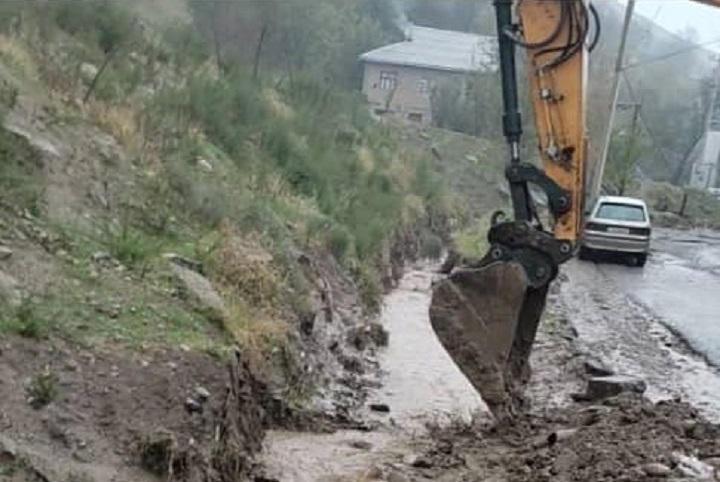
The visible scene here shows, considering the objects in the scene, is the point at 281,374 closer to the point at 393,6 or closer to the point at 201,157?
the point at 201,157

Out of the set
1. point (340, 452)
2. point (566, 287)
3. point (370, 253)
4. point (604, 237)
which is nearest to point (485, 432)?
point (340, 452)

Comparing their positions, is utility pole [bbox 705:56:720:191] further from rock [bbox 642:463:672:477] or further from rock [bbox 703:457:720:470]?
rock [bbox 642:463:672:477]

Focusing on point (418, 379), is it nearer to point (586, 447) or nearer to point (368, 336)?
point (368, 336)

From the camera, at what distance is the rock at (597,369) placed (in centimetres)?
1446

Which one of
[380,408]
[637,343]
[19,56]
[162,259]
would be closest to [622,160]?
[637,343]

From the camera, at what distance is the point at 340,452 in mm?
10703

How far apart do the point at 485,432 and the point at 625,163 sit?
42.1 meters

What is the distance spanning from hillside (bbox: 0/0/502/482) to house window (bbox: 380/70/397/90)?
36330 millimetres

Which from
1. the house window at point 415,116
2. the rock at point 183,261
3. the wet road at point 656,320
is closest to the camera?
the rock at point 183,261

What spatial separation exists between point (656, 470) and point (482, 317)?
6.80 ft

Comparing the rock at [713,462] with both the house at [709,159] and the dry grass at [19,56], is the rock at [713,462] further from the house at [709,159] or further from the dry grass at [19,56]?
the house at [709,159]

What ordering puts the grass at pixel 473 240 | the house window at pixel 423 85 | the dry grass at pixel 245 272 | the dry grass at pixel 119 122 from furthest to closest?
the house window at pixel 423 85, the grass at pixel 473 240, the dry grass at pixel 119 122, the dry grass at pixel 245 272

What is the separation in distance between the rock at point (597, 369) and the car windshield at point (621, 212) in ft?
50.9

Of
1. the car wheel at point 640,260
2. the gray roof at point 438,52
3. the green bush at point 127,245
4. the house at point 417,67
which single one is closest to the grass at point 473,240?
the car wheel at point 640,260
